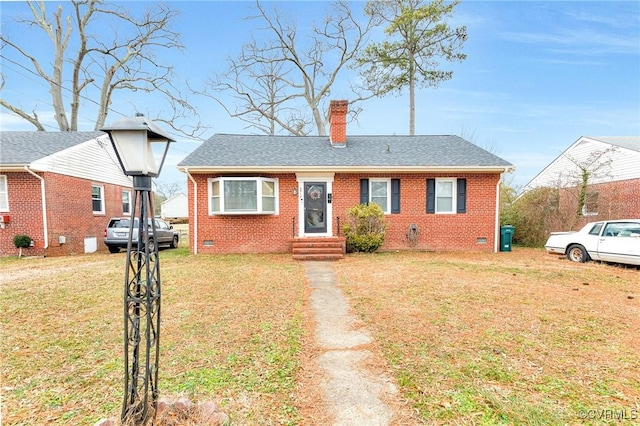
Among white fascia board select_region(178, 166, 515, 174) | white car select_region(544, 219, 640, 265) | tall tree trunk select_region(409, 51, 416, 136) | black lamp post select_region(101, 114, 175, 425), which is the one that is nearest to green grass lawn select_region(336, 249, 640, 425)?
white car select_region(544, 219, 640, 265)

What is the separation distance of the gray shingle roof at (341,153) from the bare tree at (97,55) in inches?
496

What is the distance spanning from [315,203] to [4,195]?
11.0 meters

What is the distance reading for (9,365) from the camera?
9.69 ft

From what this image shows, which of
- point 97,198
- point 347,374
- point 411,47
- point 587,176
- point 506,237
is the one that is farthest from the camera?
point 411,47

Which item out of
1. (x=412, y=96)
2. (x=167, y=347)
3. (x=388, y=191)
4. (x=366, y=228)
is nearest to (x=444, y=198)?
(x=388, y=191)

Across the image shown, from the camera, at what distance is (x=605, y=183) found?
1381 cm

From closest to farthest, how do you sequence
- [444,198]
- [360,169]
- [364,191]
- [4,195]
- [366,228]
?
1. [366,228]
2. [360,169]
3. [4,195]
4. [364,191]
5. [444,198]

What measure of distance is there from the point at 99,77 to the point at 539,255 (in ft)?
86.1

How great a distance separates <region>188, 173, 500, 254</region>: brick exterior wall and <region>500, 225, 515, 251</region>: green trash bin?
392mm

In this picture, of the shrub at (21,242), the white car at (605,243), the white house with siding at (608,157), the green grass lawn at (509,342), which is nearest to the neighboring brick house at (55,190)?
the shrub at (21,242)

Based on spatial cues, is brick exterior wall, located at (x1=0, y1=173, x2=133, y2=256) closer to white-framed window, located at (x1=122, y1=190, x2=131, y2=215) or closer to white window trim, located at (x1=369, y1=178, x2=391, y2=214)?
white-framed window, located at (x1=122, y1=190, x2=131, y2=215)

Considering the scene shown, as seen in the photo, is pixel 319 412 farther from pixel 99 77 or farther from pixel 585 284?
pixel 99 77

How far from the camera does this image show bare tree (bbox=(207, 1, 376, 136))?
20.0m

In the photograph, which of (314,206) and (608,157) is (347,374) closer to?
(314,206)
